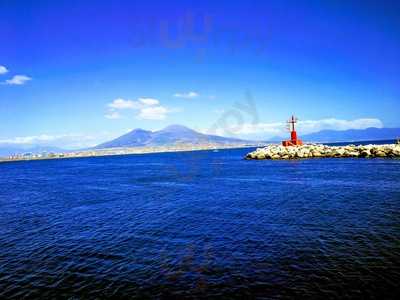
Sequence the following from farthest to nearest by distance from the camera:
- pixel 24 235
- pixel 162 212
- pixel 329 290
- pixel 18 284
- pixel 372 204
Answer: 1. pixel 162 212
2. pixel 372 204
3. pixel 24 235
4. pixel 18 284
5. pixel 329 290

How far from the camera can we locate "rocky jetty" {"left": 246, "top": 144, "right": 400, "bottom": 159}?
75.8m

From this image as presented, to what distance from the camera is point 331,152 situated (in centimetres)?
8850

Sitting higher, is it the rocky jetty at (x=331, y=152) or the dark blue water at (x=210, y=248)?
the rocky jetty at (x=331, y=152)

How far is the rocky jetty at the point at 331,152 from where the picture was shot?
7585 cm

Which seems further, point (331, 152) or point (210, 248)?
point (331, 152)

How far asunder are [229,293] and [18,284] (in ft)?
33.8

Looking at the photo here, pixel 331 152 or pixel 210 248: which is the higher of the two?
pixel 331 152

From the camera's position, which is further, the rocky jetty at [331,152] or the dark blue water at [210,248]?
the rocky jetty at [331,152]

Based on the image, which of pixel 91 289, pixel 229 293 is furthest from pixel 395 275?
pixel 91 289

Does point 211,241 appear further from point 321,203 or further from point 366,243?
point 321,203

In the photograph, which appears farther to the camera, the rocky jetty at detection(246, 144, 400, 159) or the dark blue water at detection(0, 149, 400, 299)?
the rocky jetty at detection(246, 144, 400, 159)

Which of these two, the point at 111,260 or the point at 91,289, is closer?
the point at 91,289

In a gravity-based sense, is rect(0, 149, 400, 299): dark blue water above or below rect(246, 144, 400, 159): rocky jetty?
below

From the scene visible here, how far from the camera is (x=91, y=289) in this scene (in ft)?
42.3
